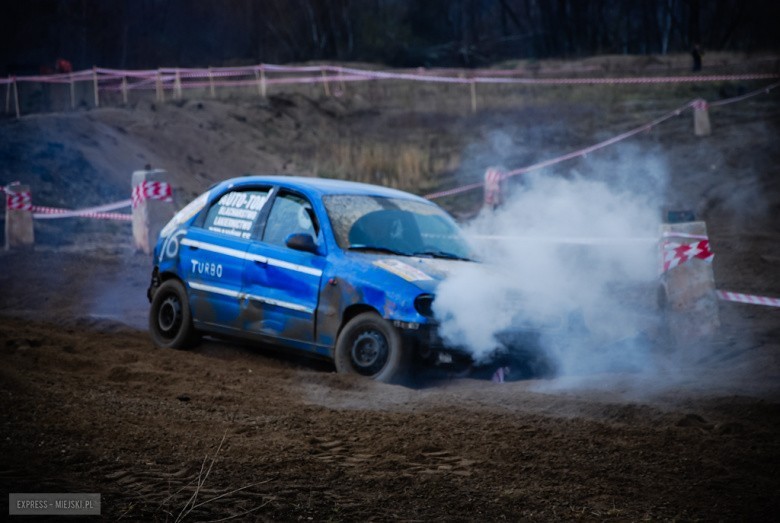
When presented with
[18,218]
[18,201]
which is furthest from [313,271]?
[18,218]

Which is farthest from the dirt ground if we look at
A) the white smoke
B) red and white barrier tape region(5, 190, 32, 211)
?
red and white barrier tape region(5, 190, 32, 211)

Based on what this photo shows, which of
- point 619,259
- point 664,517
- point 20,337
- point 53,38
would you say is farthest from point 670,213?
point 53,38

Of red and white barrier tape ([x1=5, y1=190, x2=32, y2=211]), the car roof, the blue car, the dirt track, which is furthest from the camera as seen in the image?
red and white barrier tape ([x1=5, y1=190, x2=32, y2=211])

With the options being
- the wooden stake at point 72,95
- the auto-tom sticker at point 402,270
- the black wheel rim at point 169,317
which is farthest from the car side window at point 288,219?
the wooden stake at point 72,95

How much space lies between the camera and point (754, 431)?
21.8 ft

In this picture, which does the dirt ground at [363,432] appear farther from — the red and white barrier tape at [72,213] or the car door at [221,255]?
the red and white barrier tape at [72,213]

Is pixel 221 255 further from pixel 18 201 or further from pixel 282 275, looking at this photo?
pixel 18 201

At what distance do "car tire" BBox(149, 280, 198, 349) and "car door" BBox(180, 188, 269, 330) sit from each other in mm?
105

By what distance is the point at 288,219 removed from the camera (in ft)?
30.9

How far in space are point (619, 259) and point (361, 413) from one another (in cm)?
734

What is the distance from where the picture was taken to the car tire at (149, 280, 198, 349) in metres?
9.93

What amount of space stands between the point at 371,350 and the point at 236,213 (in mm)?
2209

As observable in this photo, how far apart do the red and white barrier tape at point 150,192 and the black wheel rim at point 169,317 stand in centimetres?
628

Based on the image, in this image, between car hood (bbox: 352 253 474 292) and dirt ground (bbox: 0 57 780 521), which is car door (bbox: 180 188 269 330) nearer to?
dirt ground (bbox: 0 57 780 521)
